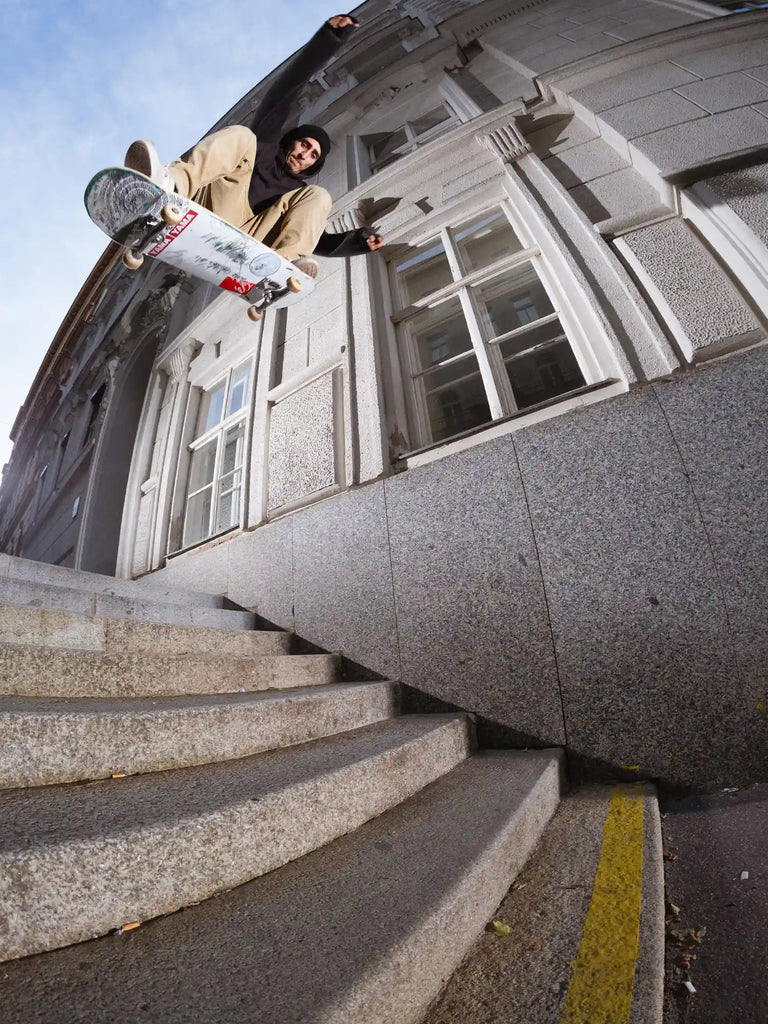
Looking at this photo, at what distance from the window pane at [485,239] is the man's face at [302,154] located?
2263 mm

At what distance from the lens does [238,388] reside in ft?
21.0

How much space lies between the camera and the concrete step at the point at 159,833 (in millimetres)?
822

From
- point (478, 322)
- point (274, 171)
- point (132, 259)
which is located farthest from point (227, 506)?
point (478, 322)

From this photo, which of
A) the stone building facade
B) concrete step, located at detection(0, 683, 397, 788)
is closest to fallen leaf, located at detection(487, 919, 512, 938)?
concrete step, located at detection(0, 683, 397, 788)

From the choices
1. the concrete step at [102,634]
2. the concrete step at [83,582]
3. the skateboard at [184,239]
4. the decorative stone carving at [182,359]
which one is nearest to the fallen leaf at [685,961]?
the concrete step at [102,634]

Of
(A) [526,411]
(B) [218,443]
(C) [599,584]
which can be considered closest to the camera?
(C) [599,584]

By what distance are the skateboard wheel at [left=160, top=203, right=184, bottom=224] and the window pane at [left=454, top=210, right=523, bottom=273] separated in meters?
3.39

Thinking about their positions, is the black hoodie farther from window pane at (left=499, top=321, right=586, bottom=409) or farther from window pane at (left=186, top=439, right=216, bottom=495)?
window pane at (left=186, top=439, right=216, bottom=495)

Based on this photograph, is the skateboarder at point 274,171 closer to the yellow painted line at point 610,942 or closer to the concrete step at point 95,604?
the concrete step at point 95,604

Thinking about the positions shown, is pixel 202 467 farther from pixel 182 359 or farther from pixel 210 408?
pixel 182 359

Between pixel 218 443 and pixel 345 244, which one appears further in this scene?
pixel 218 443

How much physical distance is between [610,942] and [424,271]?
6204mm

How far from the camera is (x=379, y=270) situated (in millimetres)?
5234

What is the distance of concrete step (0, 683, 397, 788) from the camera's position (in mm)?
1177
